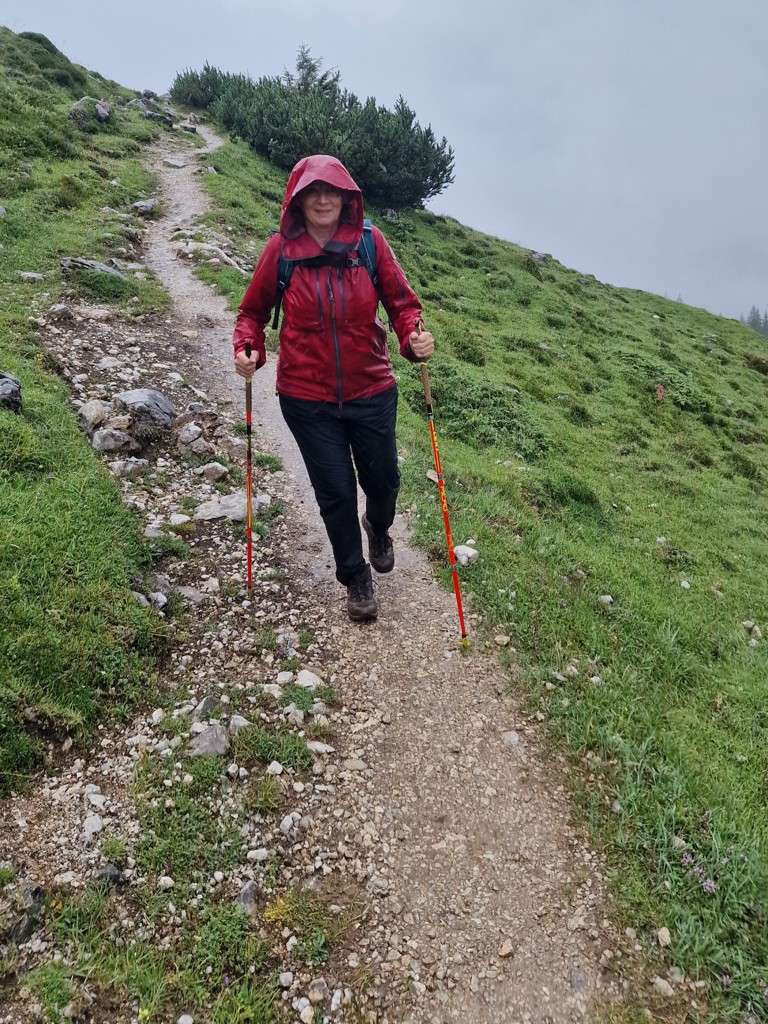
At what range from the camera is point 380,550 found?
20.6 ft

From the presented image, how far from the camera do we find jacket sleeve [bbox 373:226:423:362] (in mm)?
4930

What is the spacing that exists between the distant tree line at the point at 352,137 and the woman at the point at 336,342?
25.7 metres

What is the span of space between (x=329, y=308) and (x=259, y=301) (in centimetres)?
69

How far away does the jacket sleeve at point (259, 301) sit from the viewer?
4734mm

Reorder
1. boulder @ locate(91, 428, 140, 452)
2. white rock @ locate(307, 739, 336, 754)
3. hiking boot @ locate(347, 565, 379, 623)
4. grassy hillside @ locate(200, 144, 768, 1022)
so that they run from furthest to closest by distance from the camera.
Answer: boulder @ locate(91, 428, 140, 452)
hiking boot @ locate(347, 565, 379, 623)
white rock @ locate(307, 739, 336, 754)
grassy hillside @ locate(200, 144, 768, 1022)

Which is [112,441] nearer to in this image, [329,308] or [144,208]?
[329,308]

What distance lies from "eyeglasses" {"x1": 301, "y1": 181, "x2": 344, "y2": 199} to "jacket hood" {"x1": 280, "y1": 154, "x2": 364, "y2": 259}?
63mm

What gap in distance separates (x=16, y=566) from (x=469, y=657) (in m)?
3.87

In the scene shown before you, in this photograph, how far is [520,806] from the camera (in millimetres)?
4270

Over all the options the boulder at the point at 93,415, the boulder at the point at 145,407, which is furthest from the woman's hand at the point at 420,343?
the boulder at the point at 93,415

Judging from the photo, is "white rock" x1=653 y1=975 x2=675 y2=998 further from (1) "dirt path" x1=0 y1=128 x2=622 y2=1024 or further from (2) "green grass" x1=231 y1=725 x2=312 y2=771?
(2) "green grass" x1=231 y1=725 x2=312 y2=771

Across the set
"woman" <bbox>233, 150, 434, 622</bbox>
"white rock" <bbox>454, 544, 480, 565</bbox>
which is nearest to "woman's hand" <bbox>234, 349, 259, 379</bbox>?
"woman" <bbox>233, 150, 434, 622</bbox>

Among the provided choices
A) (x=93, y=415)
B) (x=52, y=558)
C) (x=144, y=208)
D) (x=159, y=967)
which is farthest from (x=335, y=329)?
(x=144, y=208)

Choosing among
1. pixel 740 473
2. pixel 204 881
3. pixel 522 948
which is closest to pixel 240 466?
pixel 204 881
